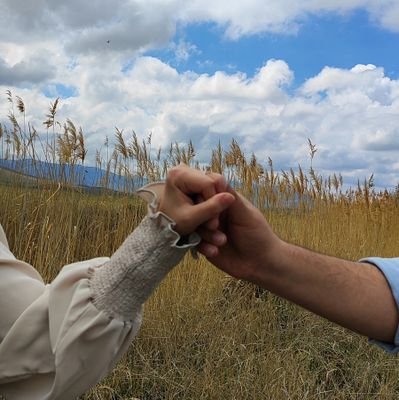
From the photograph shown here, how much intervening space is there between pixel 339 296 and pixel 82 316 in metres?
0.60

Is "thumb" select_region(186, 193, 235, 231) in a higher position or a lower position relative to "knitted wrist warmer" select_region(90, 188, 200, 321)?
higher

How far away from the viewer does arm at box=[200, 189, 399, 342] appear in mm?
1150

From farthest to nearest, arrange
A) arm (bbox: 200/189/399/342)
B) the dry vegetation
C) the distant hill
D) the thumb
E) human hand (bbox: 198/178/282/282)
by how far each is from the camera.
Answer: the distant hill < the dry vegetation < arm (bbox: 200/189/399/342) < human hand (bbox: 198/178/282/282) < the thumb

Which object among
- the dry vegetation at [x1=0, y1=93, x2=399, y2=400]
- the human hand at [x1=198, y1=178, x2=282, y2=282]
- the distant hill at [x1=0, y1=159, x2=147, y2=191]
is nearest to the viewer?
the human hand at [x1=198, y1=178, x2=282, y2=282]

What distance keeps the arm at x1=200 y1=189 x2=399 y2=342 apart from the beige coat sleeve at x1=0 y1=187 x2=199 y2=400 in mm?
277

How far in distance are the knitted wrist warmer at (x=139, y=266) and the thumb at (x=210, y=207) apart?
0.12ft

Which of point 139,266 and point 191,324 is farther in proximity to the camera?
point 191,324

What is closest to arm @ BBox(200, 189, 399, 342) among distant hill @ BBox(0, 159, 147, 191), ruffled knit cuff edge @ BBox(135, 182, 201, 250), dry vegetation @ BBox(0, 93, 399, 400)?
ruffled knit cuff edge @ BBox(135, 182, 201, 250)

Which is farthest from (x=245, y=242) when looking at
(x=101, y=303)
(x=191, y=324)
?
(x=191, y=324)

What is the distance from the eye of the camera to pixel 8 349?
3.10 ft

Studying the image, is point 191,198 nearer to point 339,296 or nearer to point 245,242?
point 245,242

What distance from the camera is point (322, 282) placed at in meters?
1.22

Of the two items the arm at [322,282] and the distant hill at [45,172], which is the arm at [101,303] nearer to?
the arm at [322,282]

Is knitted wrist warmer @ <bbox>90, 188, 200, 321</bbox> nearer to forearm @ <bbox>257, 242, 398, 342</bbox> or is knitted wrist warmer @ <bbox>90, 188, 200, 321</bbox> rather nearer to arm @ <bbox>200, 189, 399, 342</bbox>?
arm @ <bbox>200, 189, 399, 342</bbox>
